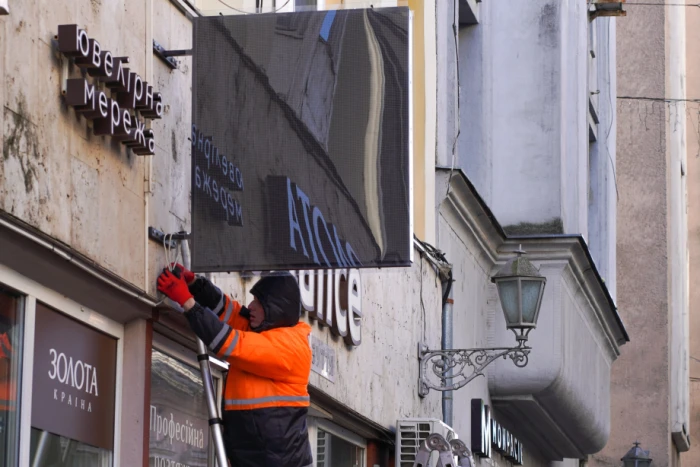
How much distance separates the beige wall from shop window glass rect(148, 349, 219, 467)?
30.8m

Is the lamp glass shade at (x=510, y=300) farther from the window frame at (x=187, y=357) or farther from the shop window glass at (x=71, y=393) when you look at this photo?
the shop window glass at (x=71, y=393)

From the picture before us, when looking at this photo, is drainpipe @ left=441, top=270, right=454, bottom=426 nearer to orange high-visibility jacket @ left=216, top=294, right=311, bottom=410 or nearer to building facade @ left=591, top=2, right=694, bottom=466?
orange high-visibility jacket @ left=216, top=294, right=311, bottom=410

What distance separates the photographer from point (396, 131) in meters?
7.23

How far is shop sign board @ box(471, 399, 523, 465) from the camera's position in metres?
15.2

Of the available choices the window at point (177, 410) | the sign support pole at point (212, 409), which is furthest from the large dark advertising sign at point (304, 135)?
the window at point (177, 410)

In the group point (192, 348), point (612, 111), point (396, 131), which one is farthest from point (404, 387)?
point (612, 111)

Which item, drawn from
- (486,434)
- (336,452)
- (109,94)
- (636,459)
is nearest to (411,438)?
(336,452)

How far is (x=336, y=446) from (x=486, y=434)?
467 centimetres

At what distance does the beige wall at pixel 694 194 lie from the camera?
3775 centimetres

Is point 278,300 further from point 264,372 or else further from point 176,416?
point 176,416

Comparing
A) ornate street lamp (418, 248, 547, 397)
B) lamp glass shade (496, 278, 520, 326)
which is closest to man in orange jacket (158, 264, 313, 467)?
ornate street lamp (418, 248, 547, 397)

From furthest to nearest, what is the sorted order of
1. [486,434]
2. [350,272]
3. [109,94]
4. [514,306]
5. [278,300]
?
[486,434], [514,306], [350,272], [278,300], [109,94]

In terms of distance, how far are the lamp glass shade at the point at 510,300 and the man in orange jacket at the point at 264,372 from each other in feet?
18.8

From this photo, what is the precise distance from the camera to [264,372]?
6988 mm
